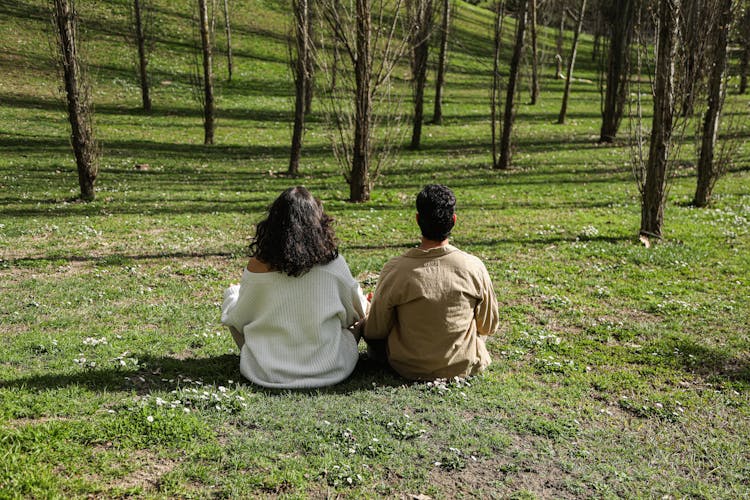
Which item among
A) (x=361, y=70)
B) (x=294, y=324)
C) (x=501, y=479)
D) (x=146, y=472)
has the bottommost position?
(x=501, y=479)

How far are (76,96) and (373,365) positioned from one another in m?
11.5

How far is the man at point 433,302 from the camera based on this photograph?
5469 mm

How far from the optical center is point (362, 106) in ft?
49.1

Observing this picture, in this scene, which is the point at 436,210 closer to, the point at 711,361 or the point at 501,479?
the point at 501,479

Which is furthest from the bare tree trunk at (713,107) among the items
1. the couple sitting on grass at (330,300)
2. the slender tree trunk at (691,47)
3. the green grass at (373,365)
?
the couple sitting on grass at (330,300)

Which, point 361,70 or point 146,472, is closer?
point 146,472

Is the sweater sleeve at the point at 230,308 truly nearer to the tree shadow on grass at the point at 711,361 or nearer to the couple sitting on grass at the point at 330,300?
the couple sitting on grass at the point at 330,300

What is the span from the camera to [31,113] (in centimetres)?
2689

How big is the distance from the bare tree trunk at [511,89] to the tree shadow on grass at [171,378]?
15405 millimetres

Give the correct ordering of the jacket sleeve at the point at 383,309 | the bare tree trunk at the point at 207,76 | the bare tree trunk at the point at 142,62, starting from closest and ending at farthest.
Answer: the jacket sleeve at the point at 383,309 < the bare tree trunk at the point at 207,76 < the bare tree trunk at the point at 142,62

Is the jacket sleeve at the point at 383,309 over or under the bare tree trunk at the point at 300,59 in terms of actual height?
under

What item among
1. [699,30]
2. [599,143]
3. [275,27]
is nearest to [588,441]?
[699,30]

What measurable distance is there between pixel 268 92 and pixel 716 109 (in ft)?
85.6

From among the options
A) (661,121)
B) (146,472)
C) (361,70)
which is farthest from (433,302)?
(361,70)
